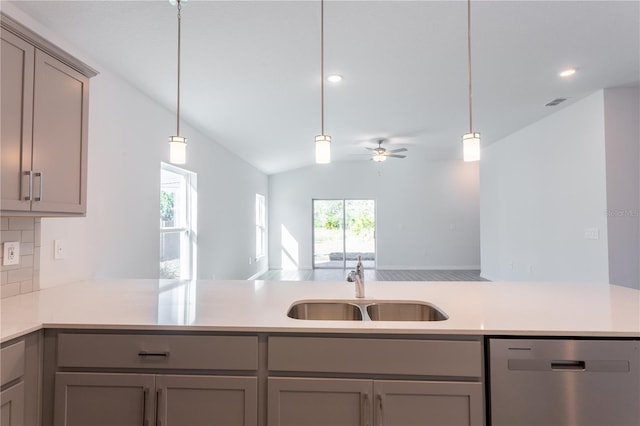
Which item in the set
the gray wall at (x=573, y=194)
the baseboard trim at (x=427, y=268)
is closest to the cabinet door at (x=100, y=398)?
the gray wall at (x=573, y=194)

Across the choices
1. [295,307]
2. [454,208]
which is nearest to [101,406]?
[295,307]

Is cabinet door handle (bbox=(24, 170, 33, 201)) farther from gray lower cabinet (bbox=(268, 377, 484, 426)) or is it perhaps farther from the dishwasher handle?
the dishwasher handle

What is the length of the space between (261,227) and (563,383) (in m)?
7.36

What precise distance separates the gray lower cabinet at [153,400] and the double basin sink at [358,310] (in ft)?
1.62

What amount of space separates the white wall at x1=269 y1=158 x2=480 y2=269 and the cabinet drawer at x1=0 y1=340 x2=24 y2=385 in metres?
7.37

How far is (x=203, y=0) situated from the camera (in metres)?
1.95

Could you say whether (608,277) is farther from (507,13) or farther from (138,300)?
(138,300)

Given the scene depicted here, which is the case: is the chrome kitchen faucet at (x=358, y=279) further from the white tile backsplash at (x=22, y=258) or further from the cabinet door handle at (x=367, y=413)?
the white tile backsplash at (x=22, y=258)

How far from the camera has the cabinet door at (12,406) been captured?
3.95 ft

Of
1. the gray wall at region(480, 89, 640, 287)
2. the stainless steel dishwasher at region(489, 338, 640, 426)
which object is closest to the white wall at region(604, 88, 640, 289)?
the gray wall at region(480, 89, 640, 287)

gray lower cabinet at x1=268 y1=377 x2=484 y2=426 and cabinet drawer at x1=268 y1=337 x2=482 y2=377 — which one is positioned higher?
cabinet drawer at x1=268 y1=337 x2=482 y2=377

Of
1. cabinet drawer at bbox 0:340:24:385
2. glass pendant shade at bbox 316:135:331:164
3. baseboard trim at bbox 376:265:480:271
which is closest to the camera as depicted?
cabinet drawer at bbox 0:340:24:385

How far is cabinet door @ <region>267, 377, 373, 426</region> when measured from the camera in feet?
4.23

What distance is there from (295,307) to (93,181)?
183cm
